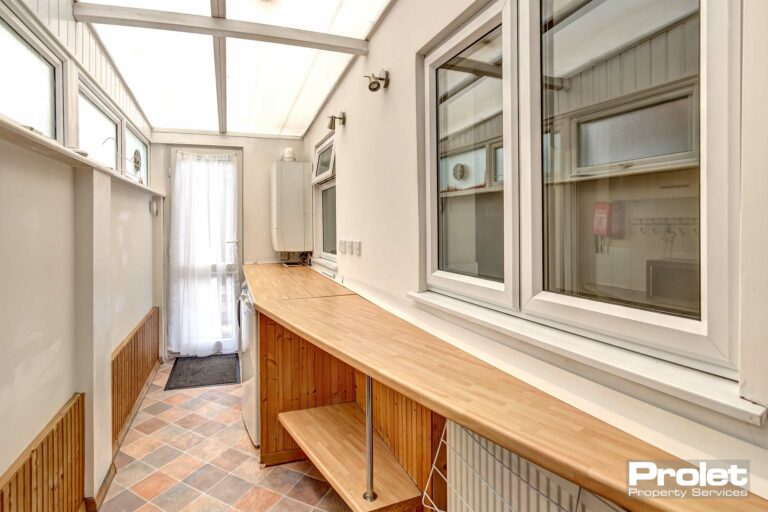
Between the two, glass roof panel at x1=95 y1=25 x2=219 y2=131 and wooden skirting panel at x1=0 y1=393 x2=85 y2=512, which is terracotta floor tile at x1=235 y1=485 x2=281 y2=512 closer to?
wooden skirting panel at x1=0 y1=393 x2=85 y2=512

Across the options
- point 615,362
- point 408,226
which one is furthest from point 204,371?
point 615,362

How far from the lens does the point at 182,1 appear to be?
6.59ft

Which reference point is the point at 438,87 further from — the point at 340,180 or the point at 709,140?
the point at 340,180

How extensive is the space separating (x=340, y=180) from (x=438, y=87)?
1.46 metres

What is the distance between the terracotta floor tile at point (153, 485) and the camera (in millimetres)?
2105

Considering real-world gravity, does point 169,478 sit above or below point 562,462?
below

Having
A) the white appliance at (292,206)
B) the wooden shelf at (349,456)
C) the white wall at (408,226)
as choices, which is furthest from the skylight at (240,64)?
Answer: the wooden shelf at (349,456)

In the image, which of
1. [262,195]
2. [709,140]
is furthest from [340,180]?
[709,140]

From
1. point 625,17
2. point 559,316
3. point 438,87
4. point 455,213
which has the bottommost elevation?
point 559,316

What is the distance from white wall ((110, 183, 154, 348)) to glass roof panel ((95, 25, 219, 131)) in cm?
82

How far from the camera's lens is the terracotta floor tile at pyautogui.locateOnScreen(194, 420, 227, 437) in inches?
109

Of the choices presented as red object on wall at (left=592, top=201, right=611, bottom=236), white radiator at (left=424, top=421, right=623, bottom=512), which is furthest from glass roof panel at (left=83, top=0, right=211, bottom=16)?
white radiator at (left=424, top=421, right=623, bottom=512)

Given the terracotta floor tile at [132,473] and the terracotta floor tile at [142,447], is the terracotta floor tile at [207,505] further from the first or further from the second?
the terracotta floor tile at [142,447]

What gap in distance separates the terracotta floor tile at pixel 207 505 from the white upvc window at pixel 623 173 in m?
1.69
